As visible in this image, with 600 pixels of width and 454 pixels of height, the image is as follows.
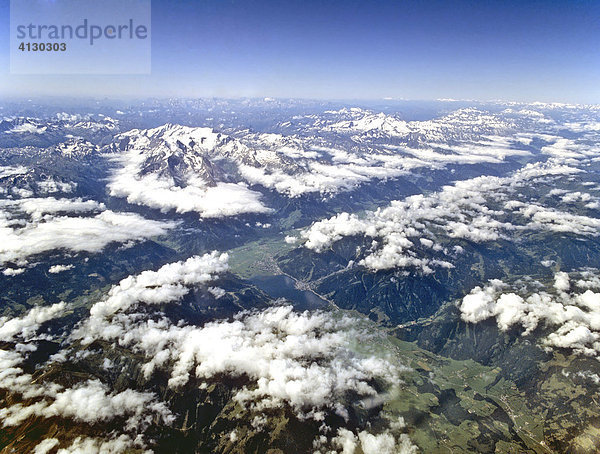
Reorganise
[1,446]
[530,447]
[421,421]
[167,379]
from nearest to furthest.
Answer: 1. [1,446]
2. [530,447]
3. [421,421]
4. [167,379]

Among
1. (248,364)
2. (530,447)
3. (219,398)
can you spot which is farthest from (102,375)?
(530,447)

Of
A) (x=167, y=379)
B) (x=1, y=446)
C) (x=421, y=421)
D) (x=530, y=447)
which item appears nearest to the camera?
(x=1, y=446)

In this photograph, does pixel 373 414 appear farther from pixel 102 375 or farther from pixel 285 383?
pixel 102 375

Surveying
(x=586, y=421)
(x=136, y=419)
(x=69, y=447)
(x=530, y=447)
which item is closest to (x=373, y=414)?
(x=530, y=447)

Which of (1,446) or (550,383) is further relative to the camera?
(550,383)

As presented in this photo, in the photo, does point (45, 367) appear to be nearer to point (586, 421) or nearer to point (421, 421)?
point (421, 421)

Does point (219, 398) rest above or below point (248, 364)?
below

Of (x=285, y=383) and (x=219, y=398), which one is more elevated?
(x=285, y=383)

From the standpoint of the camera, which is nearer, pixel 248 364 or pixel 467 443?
pixel 467 443

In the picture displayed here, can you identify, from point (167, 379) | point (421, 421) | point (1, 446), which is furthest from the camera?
point (167, 379)
